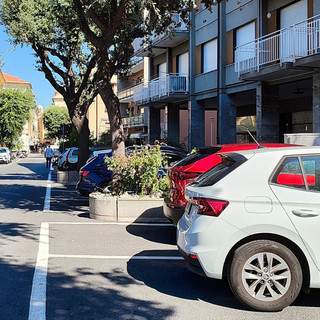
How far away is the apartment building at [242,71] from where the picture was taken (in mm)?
14453

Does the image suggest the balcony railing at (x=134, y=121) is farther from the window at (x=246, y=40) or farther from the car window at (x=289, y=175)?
the car window at (x=289, y=175)

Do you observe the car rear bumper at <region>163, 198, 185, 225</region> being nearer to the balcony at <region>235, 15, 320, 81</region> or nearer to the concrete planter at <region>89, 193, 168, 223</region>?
the concrete planter at <region>89, 193, 168, 223</region>

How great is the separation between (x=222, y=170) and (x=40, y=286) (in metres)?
2.54

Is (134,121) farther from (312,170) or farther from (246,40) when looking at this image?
(312,170)

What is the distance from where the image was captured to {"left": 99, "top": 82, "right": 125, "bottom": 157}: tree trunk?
37.0ft

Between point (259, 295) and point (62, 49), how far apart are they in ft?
63.1

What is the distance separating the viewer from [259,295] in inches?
173

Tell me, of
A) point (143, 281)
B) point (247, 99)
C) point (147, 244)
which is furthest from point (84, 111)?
point (143, 281)

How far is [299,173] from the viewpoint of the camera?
455 cm

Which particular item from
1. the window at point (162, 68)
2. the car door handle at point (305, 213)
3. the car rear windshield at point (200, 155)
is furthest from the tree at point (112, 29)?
the window at point (162, 68)

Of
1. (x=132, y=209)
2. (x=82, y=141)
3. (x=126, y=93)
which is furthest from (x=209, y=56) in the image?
(x=126, y=93)

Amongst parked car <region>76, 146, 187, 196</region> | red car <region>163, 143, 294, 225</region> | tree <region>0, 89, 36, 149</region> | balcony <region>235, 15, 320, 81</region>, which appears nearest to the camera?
red car <region>163, 143, 294, 225</region>

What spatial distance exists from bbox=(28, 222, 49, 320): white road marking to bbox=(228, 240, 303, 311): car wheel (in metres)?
1.98

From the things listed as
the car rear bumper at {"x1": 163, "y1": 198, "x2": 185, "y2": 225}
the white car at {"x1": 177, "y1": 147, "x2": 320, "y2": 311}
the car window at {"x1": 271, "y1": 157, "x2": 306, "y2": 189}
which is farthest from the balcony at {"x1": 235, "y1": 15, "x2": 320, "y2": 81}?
the white car at {"x1": 177, "y1": 147, "x2": 320, "y2": 311}
